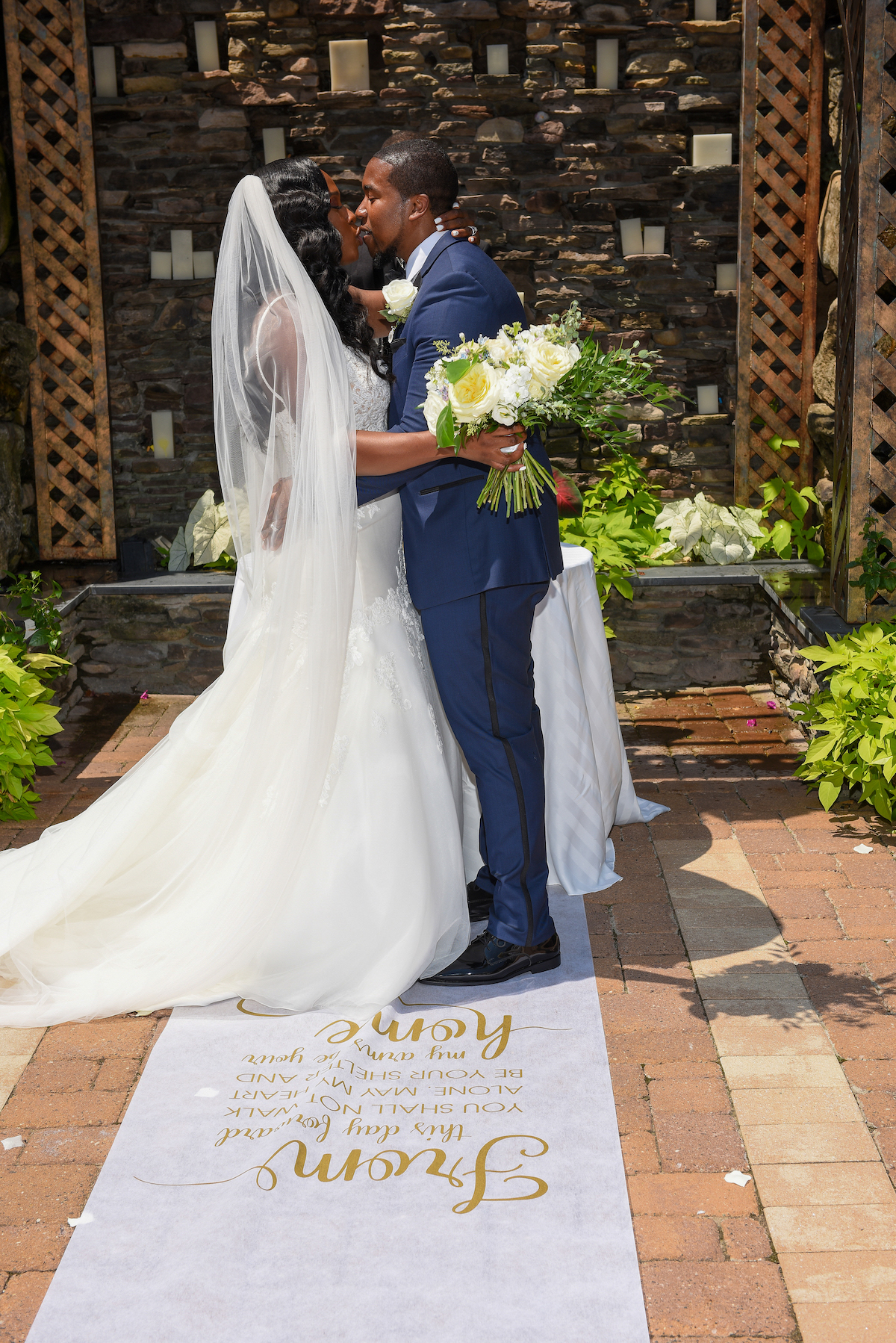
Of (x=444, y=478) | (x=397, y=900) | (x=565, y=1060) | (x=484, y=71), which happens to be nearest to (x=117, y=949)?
(x=397, y=900)

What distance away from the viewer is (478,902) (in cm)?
369

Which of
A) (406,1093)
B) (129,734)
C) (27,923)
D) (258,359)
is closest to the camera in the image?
(406,1093)

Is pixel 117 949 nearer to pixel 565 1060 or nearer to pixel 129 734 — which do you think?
pixel 565 1060

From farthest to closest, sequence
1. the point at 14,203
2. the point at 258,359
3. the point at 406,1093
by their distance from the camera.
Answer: the point at 14,203, the point at 258,359, the point at 406,1093

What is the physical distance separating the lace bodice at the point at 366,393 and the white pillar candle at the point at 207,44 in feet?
15.9

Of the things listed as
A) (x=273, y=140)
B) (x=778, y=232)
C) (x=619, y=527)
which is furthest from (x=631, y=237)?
(x=273, y=140)

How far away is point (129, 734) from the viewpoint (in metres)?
5.98

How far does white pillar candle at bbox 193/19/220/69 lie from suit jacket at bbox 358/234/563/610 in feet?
16.0

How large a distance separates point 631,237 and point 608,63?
0.96m

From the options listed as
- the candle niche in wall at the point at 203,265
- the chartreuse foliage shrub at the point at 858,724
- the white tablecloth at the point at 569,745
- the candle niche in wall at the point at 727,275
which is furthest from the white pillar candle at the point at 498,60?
the white tablecloth at the point at 569,745

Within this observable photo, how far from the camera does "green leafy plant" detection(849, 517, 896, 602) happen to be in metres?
5.11

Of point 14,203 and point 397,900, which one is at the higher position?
point 14,203

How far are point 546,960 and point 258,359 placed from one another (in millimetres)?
1747

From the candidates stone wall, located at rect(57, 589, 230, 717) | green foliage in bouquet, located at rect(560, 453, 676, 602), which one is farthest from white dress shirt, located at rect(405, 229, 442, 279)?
stone wall, located at rect(57, 589, 230, 717)
